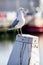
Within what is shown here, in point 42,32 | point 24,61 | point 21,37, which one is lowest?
point 42,32

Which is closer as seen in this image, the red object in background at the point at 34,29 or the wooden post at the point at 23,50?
the wooden post at the point at 23,50

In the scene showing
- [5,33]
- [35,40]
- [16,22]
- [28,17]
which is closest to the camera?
[35,40]

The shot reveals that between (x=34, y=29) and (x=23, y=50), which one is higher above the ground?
(x=23, y=50)

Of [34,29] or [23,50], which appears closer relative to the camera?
[23,50]

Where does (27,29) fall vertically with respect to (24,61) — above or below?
below

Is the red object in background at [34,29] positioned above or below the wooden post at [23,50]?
below

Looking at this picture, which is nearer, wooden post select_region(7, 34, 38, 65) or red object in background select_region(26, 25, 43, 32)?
wooden post select_region(7, 34, 38, 65)

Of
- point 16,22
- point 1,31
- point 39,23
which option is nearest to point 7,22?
point 1,31

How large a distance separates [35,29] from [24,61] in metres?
13.5

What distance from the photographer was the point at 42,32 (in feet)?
67.7

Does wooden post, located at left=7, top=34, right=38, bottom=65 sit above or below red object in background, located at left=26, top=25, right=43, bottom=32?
above

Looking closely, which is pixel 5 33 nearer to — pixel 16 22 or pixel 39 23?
pixel 39 23

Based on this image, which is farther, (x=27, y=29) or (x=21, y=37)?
(x=27, y=29)

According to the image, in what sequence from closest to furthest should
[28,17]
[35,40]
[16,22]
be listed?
[35,40], [16,22], [28,17]
